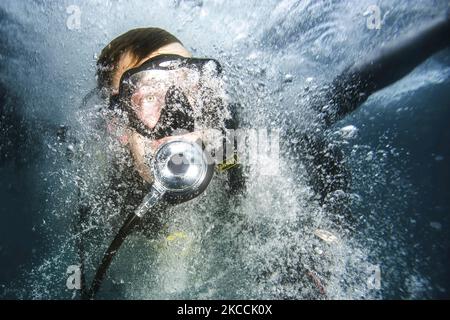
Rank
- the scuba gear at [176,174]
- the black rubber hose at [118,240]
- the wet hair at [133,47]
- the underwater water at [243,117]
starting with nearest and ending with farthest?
the black rubber hose at [118,240]
the scuba gear at [176,174]
the wet hair at [133,47]
the underwater water at [243,117]

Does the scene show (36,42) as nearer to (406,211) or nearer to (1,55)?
(1,55)

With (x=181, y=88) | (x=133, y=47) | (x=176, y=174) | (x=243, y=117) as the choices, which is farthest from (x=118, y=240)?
(x=243, y=117)

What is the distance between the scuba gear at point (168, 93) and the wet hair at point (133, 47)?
516 millimetres

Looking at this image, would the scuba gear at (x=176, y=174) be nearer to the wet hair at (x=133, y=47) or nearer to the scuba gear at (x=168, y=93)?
the scuba gear at (x=168, y=93)

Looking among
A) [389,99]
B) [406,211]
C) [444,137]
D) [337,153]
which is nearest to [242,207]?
[337,153]

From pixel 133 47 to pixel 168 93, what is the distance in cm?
105

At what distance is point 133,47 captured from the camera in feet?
12.0

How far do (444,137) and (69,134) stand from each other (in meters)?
25.2

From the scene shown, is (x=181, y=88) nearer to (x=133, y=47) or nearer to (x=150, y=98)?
(x=150, y=98)

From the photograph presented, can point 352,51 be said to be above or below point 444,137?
below

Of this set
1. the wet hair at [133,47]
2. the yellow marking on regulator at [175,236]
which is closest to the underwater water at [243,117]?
the yellow marking on regulator at [175,236]

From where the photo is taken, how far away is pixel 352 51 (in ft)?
24.3

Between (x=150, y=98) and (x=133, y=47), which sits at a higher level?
(x=133, y=47)

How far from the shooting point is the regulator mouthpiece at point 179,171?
2246 millimetres
